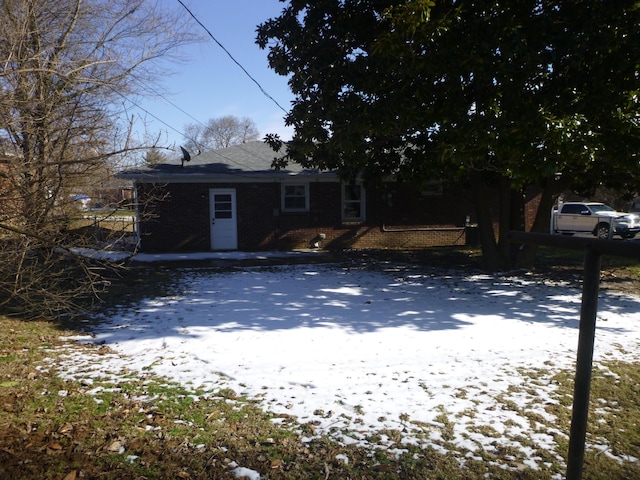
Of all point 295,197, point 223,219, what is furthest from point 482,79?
point 223,219

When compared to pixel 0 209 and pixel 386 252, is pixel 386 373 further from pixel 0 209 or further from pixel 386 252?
pixel 386 252

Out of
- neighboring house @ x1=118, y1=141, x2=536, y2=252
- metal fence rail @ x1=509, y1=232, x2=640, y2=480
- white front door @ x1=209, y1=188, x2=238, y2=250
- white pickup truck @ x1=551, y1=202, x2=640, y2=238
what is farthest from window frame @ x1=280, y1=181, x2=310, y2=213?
metal fence rail @ x1=509, y1=232, x2=640, y2=480

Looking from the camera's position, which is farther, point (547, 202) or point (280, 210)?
point (280, 210)

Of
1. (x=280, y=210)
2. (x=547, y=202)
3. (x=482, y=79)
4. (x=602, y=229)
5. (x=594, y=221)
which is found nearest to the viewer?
(x=482, y=79)

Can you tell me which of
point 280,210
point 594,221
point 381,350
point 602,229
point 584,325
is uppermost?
point 280,210

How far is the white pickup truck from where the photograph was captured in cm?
2336

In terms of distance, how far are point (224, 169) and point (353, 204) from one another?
495 cm

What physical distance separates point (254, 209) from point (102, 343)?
36.3 ft

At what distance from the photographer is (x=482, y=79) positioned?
28.2 ft

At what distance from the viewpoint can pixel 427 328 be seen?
744cm

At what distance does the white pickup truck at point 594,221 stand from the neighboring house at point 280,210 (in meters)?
8.47

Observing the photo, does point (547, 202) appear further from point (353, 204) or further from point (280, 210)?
point (280, 210)

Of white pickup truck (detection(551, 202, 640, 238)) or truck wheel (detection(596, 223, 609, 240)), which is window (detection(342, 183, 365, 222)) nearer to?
white pickup truck (detection(551, 202, 640, 238))

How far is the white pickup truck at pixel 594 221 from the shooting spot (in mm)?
23359
